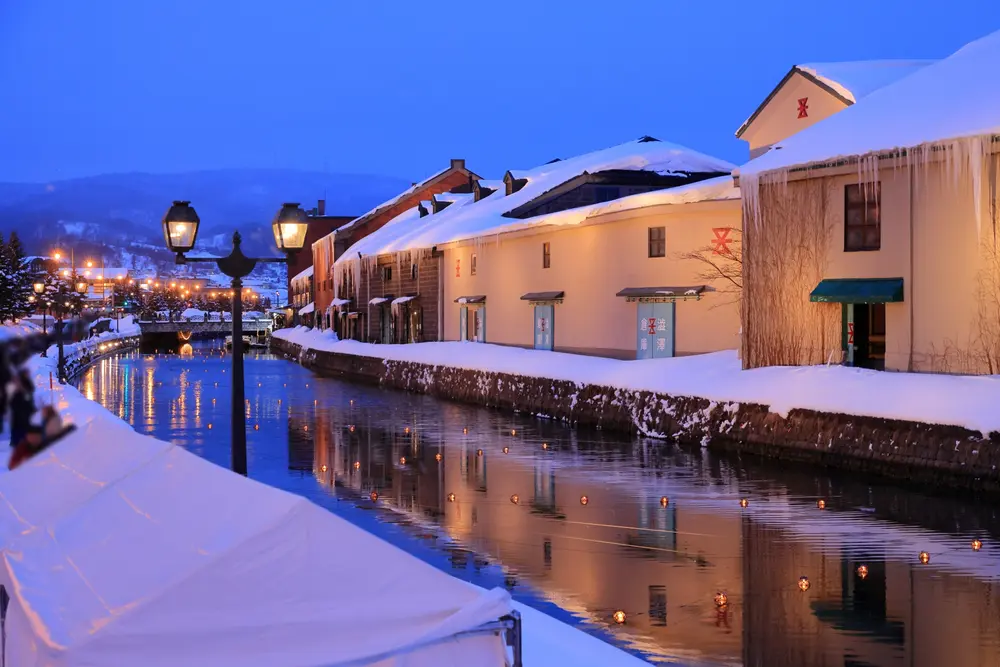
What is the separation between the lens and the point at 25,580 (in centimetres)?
586

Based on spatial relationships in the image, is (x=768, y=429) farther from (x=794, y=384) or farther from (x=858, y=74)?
(x=858, y=74)

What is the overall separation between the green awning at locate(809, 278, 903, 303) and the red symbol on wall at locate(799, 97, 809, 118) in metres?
12.9

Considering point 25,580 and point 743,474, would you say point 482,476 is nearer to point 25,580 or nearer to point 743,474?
point 743,474

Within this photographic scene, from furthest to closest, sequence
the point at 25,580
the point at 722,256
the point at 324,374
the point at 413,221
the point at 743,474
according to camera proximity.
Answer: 1. the point at 413,221
2. the point at 324,374
3. the point at 722,256
4. the point at 743,474
5. the point at 25,580

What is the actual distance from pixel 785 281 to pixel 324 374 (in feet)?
99.1

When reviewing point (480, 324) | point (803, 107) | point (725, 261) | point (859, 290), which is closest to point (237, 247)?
→ point (859, 290)

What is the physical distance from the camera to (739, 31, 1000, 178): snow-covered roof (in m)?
21.8

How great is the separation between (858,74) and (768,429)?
18254 mm

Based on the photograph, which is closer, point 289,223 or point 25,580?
point 25,580

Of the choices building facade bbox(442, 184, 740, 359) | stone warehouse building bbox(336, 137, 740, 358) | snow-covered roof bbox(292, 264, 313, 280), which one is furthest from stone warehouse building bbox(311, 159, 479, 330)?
building facade bbox(442, 184, 740, 359)

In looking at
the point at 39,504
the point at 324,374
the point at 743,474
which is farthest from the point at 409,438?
the point at 324,374

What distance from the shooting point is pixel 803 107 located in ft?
121

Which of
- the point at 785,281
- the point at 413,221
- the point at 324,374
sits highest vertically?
the point at 413,221

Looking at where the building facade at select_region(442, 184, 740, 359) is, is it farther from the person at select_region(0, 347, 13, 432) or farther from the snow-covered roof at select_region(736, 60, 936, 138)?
the person at select_region(0, 347, 13, 432)
